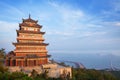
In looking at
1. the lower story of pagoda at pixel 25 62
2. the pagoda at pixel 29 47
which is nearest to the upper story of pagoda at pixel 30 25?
the pagoda at pixel 29 47

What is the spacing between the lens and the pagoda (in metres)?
26.3

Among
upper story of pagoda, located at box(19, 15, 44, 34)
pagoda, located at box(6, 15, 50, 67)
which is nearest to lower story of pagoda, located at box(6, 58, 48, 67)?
pagoda, located at box(6, 15, 50, 67)

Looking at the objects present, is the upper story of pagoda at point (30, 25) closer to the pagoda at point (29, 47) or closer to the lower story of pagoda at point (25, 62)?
the pagoda at point (29, 47)

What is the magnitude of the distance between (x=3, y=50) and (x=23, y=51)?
7.30m

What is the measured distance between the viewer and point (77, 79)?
27234 mm

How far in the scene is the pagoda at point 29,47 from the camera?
2633 cm

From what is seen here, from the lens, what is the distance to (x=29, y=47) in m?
27.2

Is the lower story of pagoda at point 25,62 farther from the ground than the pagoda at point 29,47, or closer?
closer

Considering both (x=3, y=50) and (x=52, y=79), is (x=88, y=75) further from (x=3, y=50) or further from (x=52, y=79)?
(x=3, y=50)

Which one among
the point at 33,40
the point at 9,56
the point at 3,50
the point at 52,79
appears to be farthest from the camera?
the point at 3,50

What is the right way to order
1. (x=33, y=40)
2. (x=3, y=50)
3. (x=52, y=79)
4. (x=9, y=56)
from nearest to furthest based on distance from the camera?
1. (x=52, y=79)
2. (x=9, y=56)
3. (x=33, y=40)
4. (x=3, y=50)

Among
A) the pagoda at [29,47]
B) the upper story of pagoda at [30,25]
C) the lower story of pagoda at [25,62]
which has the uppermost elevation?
the upper story of pagoda at [30,25]

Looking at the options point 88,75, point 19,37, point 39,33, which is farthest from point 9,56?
point 88,75

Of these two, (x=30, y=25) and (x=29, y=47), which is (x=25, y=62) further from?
(x=30, y=25)
